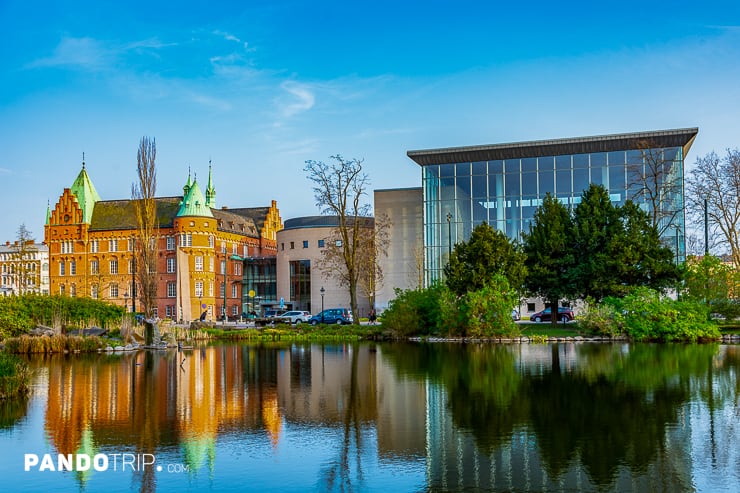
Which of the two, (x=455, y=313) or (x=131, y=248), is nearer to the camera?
(x=455, y=313)

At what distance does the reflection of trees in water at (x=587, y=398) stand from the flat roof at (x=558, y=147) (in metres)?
37.2

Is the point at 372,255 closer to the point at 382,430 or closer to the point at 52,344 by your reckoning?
the point at 52,344

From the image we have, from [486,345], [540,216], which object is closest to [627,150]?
[540,216]

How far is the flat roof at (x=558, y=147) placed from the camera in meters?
61.2

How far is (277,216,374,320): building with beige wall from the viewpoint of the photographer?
263ft

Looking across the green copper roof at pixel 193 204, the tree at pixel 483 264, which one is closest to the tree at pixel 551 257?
the tree at pixel 483 264

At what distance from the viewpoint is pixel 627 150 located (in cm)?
6303

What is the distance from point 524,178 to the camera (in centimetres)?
6581

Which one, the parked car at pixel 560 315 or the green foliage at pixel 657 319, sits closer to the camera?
the green foliage at pixel 657 319

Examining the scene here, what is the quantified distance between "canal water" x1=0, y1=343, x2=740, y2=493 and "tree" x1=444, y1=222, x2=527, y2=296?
18.7m

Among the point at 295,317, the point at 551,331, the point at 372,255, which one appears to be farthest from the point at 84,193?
the point at 551,331

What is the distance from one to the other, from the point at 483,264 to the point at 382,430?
30.2 m

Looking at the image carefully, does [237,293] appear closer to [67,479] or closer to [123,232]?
[123,232]

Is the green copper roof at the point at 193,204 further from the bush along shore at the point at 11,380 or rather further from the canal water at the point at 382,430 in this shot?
the bush along shore at the point at 11,380
